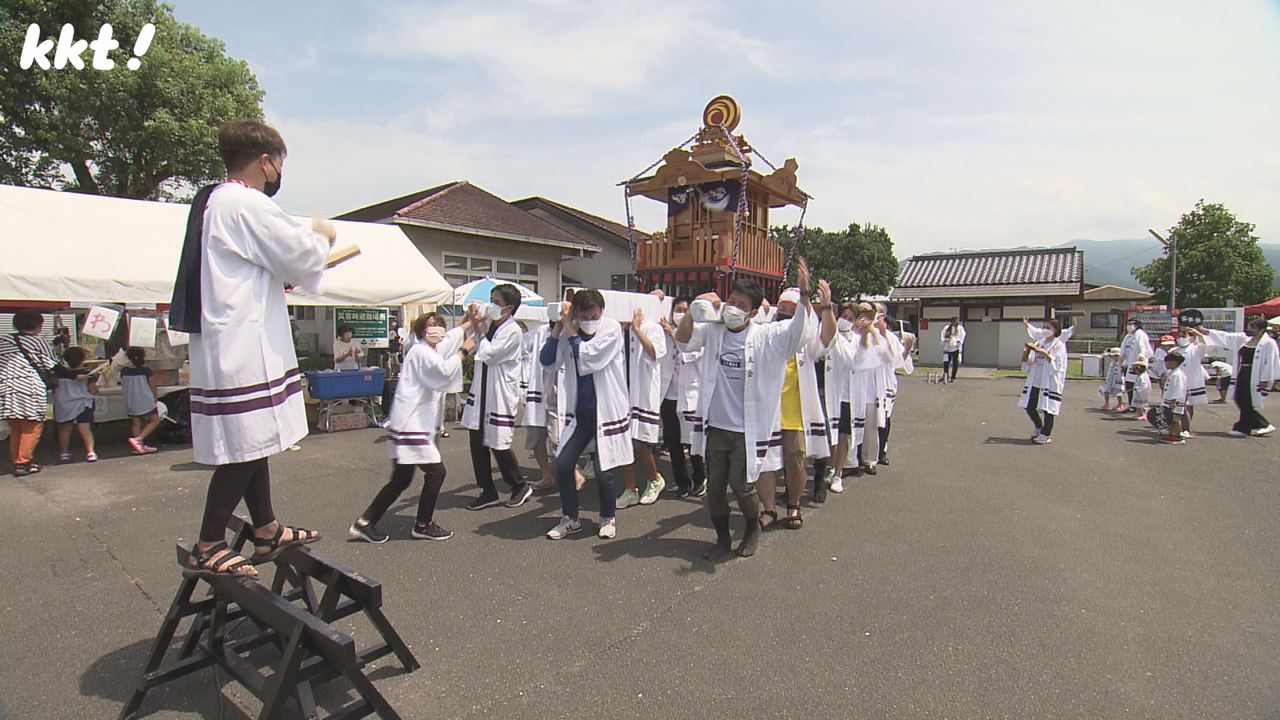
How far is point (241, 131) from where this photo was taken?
2.80 metres

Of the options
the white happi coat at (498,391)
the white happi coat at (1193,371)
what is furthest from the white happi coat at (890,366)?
the white happi coat at (1193,371)

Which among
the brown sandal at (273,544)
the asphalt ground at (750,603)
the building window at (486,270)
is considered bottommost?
the asphalt ground at (750,603)

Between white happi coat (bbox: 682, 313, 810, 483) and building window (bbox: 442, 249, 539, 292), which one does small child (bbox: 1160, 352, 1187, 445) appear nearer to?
white happi coat (bbox: 682, 313, 810, 483)

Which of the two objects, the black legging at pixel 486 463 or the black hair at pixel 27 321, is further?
the black hair at pixel 27 321

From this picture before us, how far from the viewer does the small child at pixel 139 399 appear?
860 centimetres

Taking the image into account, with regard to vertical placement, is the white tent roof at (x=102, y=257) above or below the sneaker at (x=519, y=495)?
above

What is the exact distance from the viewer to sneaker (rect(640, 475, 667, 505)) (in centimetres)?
634

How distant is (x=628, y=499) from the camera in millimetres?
6285

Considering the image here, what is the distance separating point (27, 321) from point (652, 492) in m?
7.83

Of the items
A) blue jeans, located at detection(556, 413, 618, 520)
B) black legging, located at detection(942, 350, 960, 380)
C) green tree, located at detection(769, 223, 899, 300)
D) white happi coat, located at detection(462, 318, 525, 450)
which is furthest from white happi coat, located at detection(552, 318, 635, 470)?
green tree, located at detection(769, 223, 899, 300)

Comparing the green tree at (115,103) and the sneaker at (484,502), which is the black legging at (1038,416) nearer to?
the sneaker at (484,502)

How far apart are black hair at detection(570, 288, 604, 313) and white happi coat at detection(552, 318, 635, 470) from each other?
157mm

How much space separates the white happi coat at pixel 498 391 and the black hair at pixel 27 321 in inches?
237

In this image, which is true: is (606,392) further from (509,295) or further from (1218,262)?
(1218,262)
